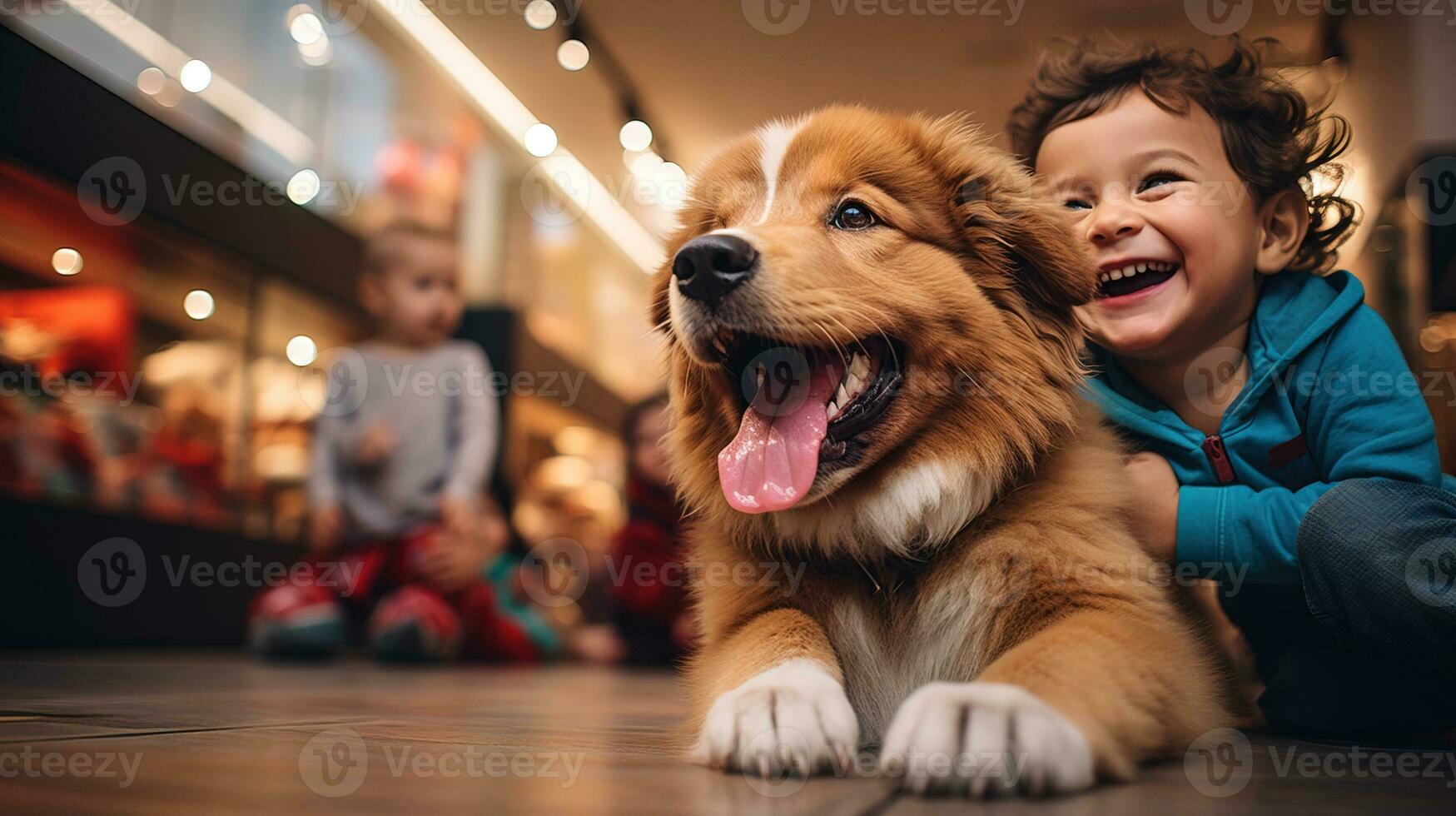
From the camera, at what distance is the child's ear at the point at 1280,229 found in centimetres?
222

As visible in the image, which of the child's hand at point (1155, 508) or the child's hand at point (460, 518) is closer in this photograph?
the child's hand at point (1155, 508)

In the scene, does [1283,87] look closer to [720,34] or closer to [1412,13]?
[1412,13]

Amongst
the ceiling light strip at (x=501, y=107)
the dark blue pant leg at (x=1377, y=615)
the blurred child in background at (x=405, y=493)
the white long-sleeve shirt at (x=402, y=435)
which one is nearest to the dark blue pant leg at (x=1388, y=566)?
the dark blue pant leg at (x=1377, y=615)

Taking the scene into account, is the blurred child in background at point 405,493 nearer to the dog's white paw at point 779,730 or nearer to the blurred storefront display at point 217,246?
the blurred storefront display at point 217,246

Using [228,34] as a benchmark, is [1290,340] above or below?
below

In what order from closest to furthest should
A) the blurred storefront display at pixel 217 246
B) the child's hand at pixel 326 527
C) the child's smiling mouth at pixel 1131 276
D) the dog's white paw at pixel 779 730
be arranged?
the dog's white paw at pixel 779 730 → the child's smiling mouth at pixel 1131 276 → the blurred storefront display at pixel 217 246 → the child's hand at pixel 326 527

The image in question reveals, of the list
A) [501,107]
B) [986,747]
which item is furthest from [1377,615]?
[501,107]

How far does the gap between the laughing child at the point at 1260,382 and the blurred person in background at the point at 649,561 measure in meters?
2.84

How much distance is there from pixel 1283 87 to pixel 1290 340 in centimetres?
66

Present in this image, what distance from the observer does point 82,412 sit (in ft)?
15.4

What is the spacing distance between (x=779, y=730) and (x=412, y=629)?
331cm

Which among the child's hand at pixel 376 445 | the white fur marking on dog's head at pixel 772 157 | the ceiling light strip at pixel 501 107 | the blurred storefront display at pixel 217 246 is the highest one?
the ceiling light strip at pixel 501 107

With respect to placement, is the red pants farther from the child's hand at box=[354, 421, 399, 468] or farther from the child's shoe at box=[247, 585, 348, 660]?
the child's hand at box=[354, 421, 399, 468]

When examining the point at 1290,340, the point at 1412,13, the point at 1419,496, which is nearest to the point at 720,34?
the point at 1412,13
